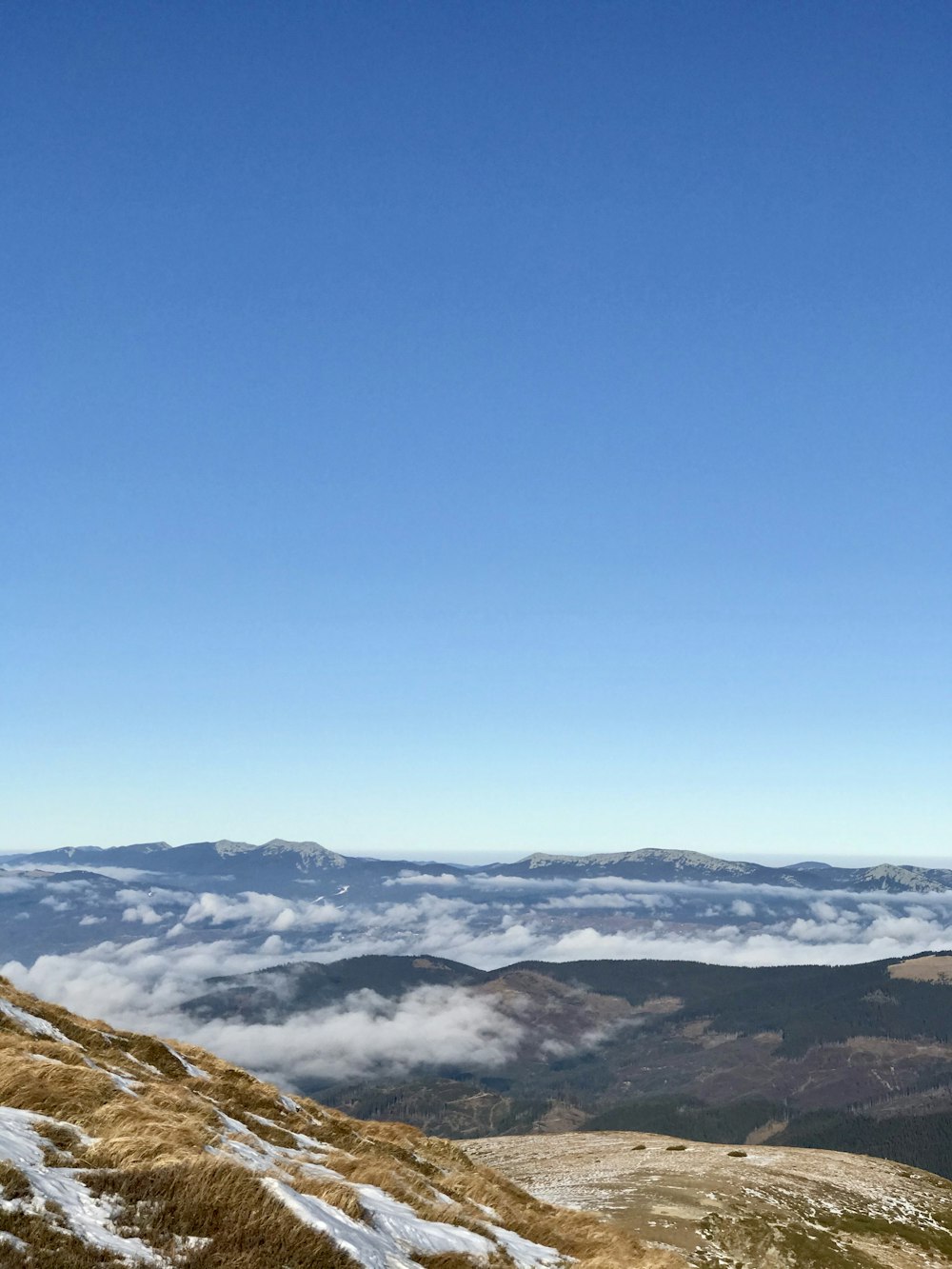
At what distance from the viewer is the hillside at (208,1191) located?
951 centimetres

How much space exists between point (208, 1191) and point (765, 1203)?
121ft

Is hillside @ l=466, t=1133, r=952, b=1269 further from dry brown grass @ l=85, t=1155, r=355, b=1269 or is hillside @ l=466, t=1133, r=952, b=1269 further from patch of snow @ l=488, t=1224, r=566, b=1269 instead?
dry brown grass @ l=85, t=1155, r=355, b=1269

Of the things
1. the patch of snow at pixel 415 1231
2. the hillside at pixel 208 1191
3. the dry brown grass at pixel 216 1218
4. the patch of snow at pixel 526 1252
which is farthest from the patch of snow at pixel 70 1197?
the patch of snow at pixel 526 1252

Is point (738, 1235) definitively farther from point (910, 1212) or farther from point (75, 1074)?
point (75, 1074)

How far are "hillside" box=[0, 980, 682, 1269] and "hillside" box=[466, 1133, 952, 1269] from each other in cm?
1069

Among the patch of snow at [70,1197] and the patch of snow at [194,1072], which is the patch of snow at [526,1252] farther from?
Result: the patch of snow at [194,1072]

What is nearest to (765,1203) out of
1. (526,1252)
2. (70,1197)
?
(526,1252)

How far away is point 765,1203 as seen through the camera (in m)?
37.1

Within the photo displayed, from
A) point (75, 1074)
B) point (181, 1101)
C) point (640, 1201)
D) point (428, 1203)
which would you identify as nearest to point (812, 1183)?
point (640, 1201)

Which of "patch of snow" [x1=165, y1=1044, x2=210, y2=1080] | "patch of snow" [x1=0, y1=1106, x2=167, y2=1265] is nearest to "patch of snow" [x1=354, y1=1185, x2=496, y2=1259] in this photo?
"patch of snow" [x1=0, y1=1106, x2=167, y2=1265]

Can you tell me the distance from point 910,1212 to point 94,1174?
45816mm

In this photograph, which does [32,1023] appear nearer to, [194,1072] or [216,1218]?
[194,1072]

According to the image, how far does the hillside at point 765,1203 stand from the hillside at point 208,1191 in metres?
10.7

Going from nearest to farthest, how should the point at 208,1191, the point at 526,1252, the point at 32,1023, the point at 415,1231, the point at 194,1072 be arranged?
the point at 208,1191 → the point at 415,1231 → the point at 526,1252 → the point at 32,1023 → the point at 194,1072
